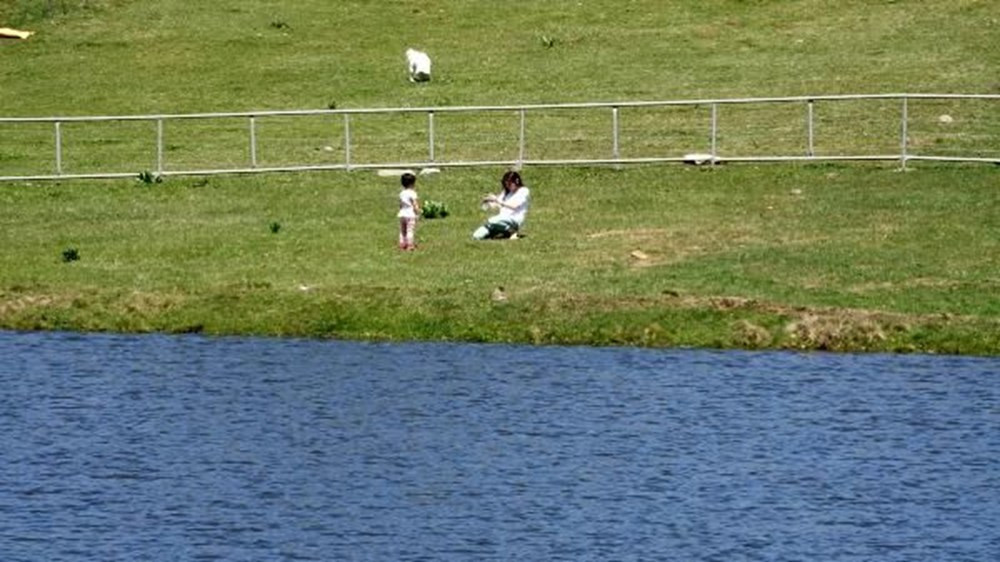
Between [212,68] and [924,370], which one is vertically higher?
[212,68]

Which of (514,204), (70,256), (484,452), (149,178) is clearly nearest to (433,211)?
(514,204)

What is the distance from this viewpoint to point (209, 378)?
47344 millimetres

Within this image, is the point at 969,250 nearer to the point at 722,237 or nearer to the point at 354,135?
the point at 722,237

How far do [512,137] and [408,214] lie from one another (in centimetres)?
2054

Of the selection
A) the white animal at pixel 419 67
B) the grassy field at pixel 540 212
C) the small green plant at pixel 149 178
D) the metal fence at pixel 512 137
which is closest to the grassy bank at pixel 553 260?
the grassy field at pixel 540 212

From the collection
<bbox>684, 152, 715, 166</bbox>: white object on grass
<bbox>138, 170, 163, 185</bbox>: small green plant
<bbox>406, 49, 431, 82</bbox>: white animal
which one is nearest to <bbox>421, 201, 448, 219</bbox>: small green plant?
<bbox>684, 152, 715, 166</bbox>: white object on grass

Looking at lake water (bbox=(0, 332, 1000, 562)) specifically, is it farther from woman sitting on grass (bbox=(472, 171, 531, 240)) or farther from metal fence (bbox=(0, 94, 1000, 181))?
metal fence (bbox=(0, 94, 1000, 181))

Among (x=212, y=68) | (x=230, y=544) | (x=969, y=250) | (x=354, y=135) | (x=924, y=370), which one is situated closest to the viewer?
(x=230, y=544)

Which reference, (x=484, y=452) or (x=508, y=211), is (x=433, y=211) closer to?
(x=508, y=211)

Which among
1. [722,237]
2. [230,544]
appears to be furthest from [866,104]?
[230,544]

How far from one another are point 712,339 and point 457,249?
9442 millimetres

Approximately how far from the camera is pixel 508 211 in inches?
2312

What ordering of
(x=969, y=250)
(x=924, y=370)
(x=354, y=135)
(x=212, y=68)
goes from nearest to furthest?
(x=924, y=370), (x=969, y=250), (x=354, y=135), (x=212, y=68)

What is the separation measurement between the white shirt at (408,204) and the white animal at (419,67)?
102 ft
